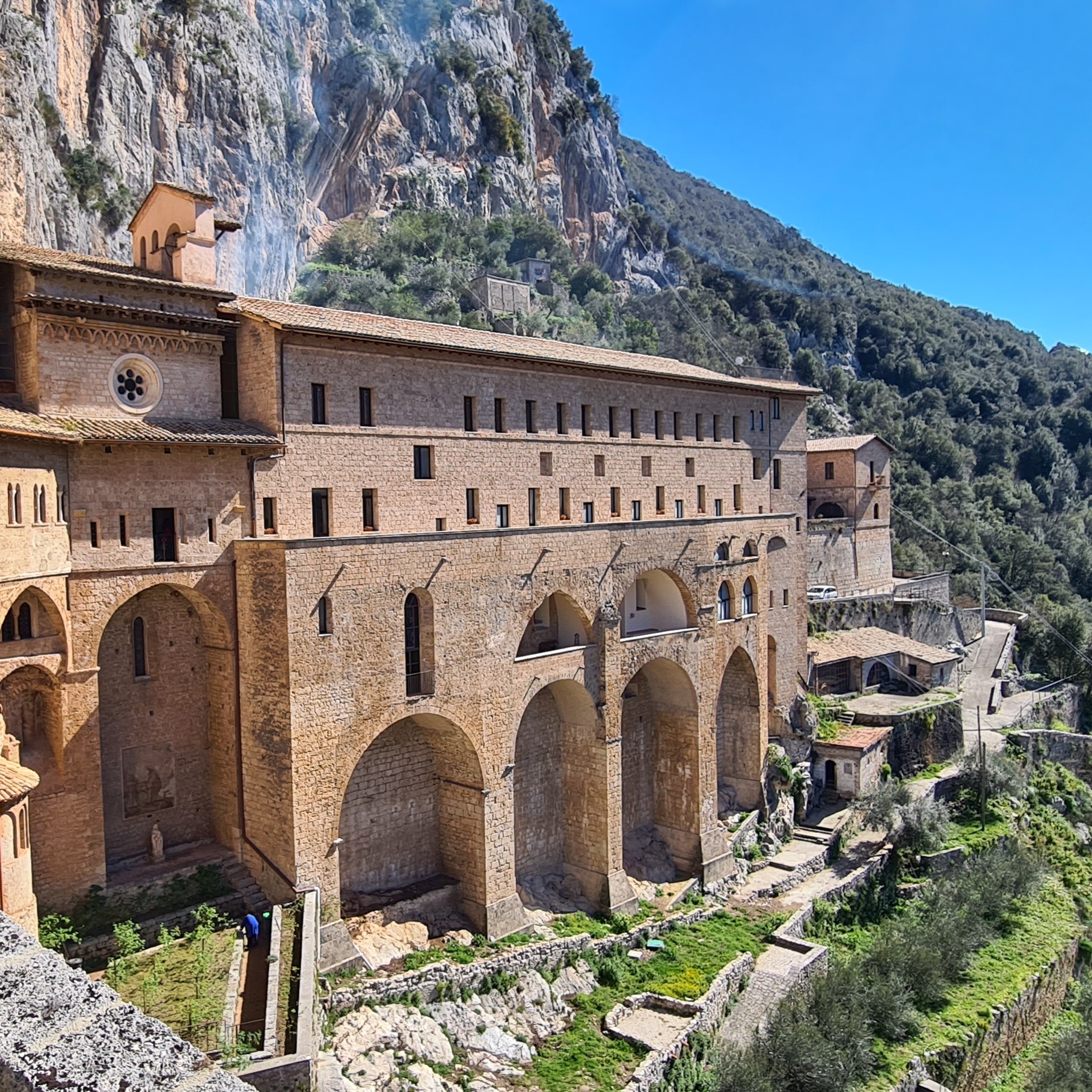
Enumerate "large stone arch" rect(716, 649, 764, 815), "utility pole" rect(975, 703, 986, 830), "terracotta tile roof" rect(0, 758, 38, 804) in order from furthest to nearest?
"utility pole" rect(975, 703, 986, 830), "large stone arch" rect(716, 649, 764, 815), "terracotta tile roof" rect(0, 758, 38, 804)

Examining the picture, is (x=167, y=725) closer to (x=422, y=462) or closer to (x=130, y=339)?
(x=130, y=339)

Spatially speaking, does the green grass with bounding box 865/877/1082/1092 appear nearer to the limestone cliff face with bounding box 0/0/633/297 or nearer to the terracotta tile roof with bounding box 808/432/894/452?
the terracotta tile roof with bounding box 808/432/894/452

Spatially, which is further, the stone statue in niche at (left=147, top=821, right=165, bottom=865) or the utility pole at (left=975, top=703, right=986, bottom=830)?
the utility pole at (left=975, top=703, right=986, bottom=830)

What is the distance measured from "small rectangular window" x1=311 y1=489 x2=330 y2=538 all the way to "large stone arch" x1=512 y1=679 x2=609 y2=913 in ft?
23.4

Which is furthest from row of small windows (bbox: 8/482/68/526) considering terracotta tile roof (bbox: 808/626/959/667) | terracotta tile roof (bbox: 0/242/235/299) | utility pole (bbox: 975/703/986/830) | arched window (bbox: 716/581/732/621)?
utility pole (bbox: 975/703/986/830)

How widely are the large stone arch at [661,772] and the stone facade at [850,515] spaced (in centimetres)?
1862

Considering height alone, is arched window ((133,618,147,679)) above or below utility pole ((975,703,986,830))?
above

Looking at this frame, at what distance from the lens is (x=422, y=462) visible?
23.9m

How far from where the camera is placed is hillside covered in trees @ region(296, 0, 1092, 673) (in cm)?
6138

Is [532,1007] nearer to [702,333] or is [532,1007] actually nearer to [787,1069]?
[787,1069]

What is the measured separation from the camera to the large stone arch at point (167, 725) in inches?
746

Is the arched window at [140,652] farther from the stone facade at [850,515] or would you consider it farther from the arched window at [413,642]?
the stone facade at [850,515]

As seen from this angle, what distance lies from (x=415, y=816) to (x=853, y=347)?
80967 mm

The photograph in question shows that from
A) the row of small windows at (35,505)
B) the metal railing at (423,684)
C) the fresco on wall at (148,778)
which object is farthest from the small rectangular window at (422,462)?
the fresco on wall at (148,778)
